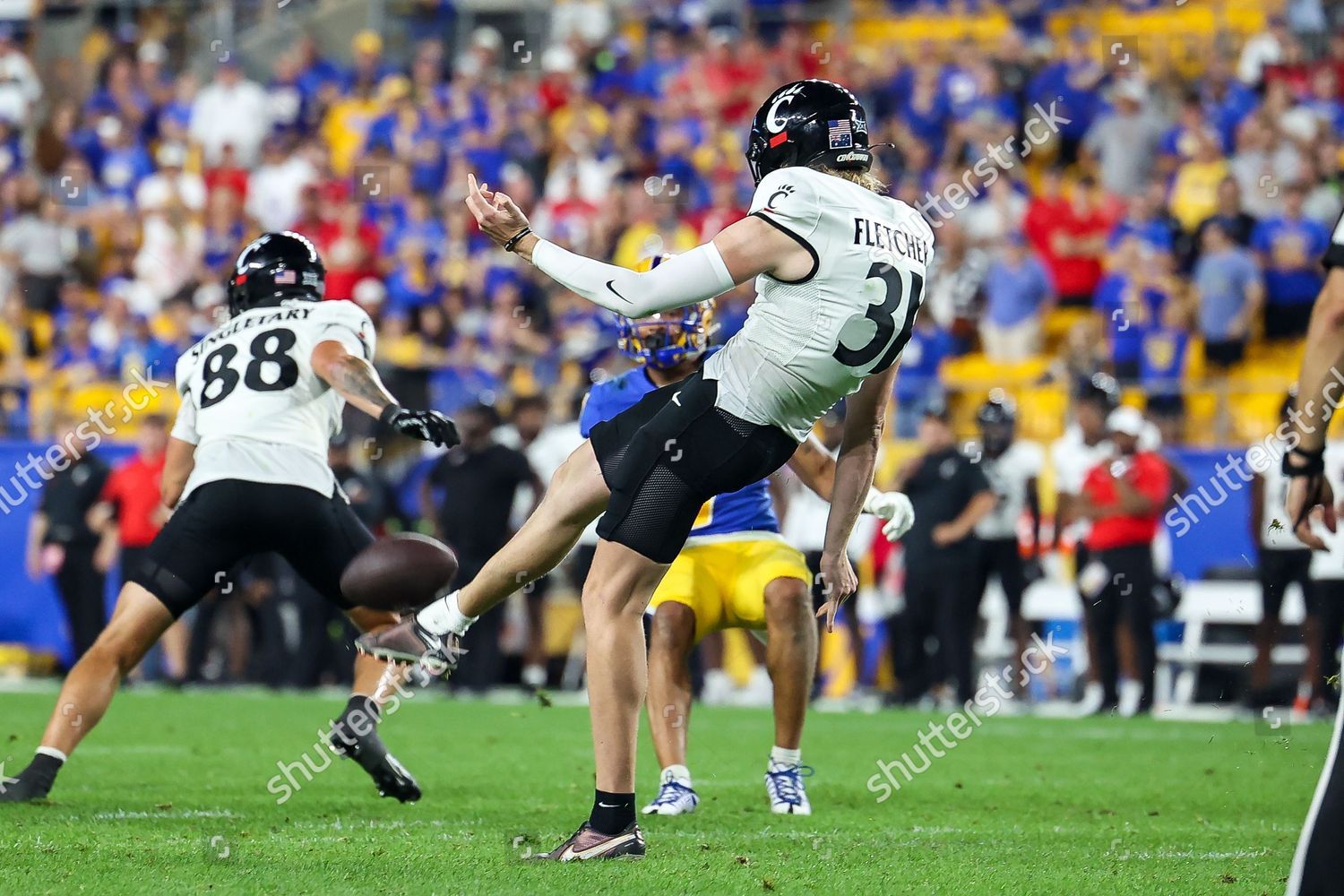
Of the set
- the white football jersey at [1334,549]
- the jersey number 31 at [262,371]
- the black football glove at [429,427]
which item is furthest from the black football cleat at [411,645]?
the white football jersey at [1334,549]

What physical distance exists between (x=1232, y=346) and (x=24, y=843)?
10364mm

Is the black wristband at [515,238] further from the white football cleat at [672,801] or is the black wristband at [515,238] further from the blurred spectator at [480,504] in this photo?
the blurred spectator at [480,504]

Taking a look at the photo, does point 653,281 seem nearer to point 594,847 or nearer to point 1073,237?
point 594,847


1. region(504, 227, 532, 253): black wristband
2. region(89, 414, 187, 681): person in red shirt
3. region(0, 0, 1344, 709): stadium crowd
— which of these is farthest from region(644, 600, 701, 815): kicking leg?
region(89, 414, 187, 681): person in red shirt

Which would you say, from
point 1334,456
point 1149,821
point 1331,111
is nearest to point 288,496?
point 1149,821

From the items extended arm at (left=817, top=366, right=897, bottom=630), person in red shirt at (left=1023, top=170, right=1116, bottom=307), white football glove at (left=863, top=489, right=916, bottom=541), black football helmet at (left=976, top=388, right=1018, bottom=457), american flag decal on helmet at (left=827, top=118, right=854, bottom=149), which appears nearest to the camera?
american flag decal on helmet at (left=827, top=118, right=854, bottom=149)

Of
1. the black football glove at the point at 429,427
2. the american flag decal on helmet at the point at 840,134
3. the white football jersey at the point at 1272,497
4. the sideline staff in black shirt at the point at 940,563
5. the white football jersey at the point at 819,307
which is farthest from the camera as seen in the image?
the sideline staff in black shirt at the point at 940,563

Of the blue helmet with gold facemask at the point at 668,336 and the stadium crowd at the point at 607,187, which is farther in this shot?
the stadium crowd at the point at 607,187

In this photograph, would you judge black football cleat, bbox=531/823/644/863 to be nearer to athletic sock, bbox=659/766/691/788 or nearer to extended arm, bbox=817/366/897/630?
extended arm, bbox=817/366/897/630

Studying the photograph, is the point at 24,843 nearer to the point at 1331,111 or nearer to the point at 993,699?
the point at 993,699

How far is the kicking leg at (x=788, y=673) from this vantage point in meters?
6.57

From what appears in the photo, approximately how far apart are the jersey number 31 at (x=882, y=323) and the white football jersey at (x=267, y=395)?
242cm

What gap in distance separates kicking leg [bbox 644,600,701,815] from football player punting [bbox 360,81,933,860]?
137cm

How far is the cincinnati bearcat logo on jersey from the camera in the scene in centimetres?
496
